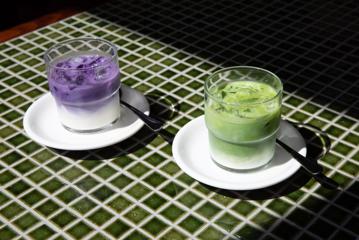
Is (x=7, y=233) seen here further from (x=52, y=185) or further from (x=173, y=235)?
(x=173, y=235)

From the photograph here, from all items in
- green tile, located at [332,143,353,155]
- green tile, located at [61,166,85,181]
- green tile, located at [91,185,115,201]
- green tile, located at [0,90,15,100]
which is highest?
green tile, located at [91,185,115,201]

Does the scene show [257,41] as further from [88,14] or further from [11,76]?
A: [11,76]

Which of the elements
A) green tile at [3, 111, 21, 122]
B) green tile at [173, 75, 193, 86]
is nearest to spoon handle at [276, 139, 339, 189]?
green tile at [173, 75, 193, 86]

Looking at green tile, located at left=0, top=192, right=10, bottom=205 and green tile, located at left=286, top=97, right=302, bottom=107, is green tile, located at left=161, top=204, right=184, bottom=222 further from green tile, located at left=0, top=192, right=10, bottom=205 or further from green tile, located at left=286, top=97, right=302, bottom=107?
green tile, located at left=286, top=97, right=302, bottom=107

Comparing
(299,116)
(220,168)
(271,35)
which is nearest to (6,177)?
(220,168)

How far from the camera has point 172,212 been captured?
3.75 ft

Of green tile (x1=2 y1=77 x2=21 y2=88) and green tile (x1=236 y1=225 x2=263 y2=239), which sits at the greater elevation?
green tile (x1=236 y1=225 x2=263 y2=239)

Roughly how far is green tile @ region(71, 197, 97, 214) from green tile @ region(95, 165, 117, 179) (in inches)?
3.3

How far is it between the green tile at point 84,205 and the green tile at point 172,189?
0.49 ft

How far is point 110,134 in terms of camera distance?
135cm

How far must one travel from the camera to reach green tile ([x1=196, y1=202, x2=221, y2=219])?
113cm

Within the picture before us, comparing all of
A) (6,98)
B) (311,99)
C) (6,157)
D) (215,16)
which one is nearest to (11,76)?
(6,98)

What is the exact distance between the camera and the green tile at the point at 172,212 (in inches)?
44.5

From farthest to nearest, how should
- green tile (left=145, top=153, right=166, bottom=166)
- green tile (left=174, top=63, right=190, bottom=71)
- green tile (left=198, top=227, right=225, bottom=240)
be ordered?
green tile (left=174, top=63, right=190, bottom=71) → green tile (left=145, top=153, right=166, bottom=166) → green tile (left=198, top=227, right=225, bottom=240)
